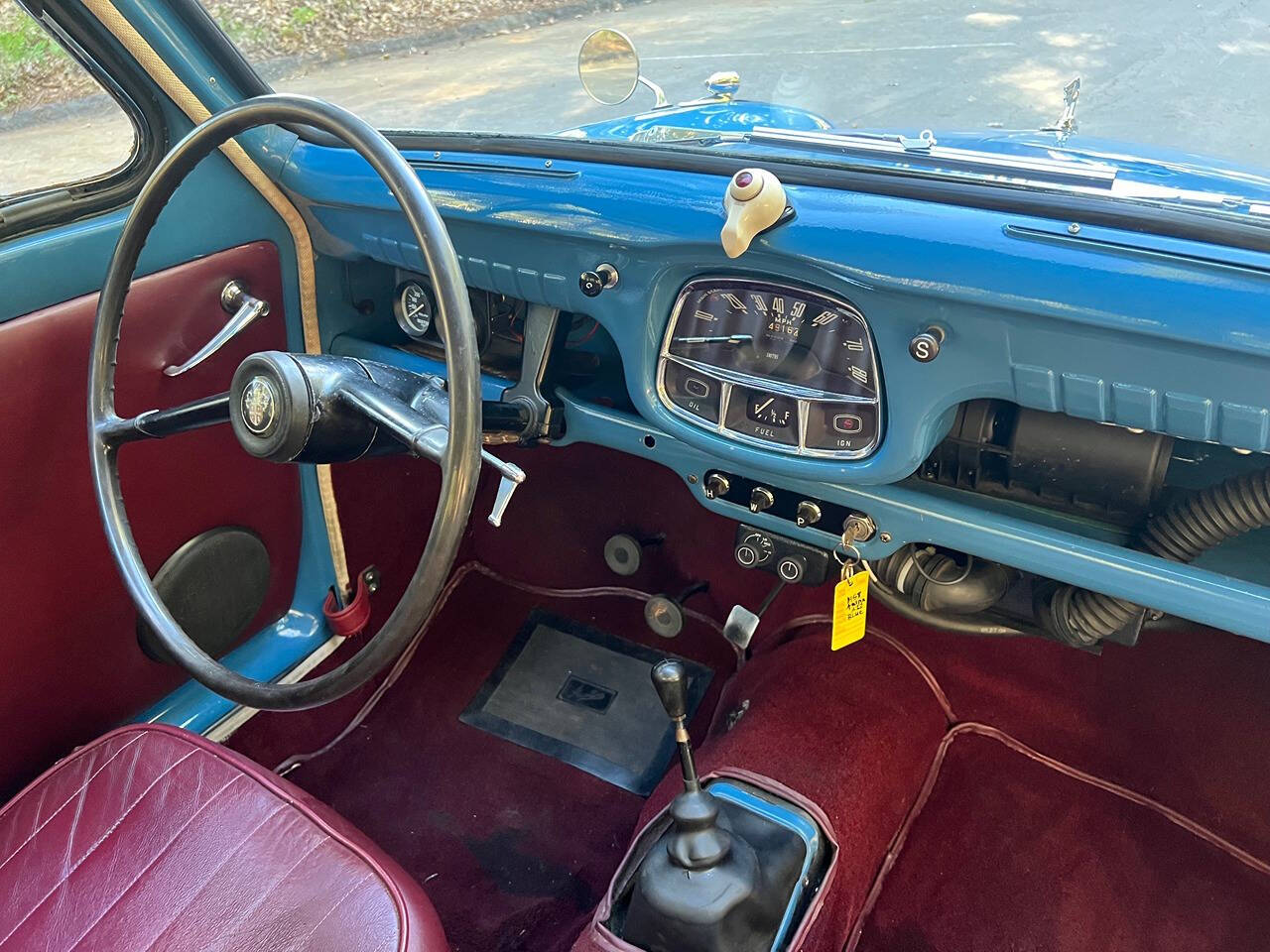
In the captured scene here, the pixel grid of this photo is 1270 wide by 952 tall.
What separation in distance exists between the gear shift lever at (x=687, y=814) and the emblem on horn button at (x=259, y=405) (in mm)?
605

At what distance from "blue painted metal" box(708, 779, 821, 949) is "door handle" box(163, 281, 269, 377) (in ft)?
3.63

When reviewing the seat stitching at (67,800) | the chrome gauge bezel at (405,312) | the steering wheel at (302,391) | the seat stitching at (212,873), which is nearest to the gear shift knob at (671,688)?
the steering wheel at (302,391)

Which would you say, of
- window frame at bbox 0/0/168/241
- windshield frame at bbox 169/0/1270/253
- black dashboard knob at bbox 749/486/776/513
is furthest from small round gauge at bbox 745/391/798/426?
window frame at bbox 0/0/168/241

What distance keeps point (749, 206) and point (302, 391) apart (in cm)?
58

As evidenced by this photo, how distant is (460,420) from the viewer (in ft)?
3.29

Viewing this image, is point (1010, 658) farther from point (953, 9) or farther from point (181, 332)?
point (181, 332)

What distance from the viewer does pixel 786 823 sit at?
152 cm

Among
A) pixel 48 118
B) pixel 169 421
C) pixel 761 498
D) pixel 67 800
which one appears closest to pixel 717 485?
pixel 761 498

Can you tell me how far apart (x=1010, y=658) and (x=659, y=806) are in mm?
791

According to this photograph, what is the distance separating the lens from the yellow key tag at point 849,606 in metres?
1.53

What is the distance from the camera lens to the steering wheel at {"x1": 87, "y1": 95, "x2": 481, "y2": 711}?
1006mm

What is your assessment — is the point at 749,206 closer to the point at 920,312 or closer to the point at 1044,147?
the point at 920,312

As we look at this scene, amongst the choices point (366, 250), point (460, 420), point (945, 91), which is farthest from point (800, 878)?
point (945, 91)

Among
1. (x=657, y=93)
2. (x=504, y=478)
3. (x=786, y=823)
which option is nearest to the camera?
(x=504, y=478)
